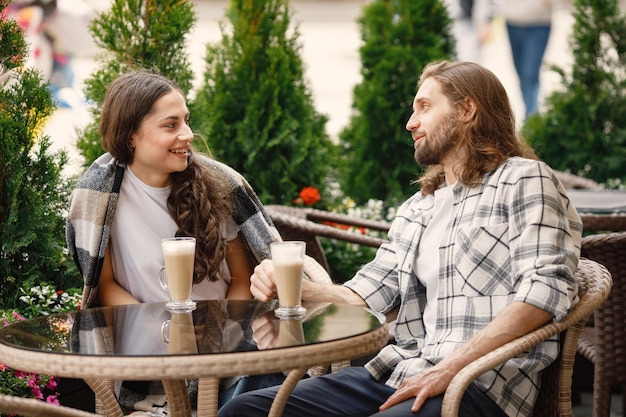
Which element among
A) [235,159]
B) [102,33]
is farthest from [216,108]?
[102,33]

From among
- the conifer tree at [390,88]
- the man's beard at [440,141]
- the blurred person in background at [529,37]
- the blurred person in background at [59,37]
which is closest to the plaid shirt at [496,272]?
the man's beard at [440,141]

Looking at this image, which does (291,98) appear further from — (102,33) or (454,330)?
(454,330)

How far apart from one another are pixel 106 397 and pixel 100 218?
53cm

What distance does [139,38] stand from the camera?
374 centimetres

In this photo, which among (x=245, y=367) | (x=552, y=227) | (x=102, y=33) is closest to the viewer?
(x=245, y=367)

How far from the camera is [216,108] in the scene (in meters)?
4.89

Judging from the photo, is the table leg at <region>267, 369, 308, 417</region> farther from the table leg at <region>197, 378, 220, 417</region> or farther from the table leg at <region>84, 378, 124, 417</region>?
the table leg at <region>84, 378, 124, 417</region>

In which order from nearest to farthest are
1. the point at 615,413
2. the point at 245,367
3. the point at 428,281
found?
1. the point at 245,367
2. the point at 428,281
3. the point at 615,413

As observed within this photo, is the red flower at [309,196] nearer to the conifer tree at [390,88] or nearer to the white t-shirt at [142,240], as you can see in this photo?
the conifer tree at [390,88]

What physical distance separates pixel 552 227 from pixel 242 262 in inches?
39.8

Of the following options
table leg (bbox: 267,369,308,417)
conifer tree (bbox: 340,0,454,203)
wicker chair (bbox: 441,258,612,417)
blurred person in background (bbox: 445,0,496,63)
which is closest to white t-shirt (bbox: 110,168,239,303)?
table leg (bbox: 267,369,308,417)

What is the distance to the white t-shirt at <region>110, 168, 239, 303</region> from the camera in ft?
8.73

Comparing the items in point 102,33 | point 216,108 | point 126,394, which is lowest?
point 126,394

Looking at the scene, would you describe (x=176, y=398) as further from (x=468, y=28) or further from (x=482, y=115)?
(x=468, y=28)
